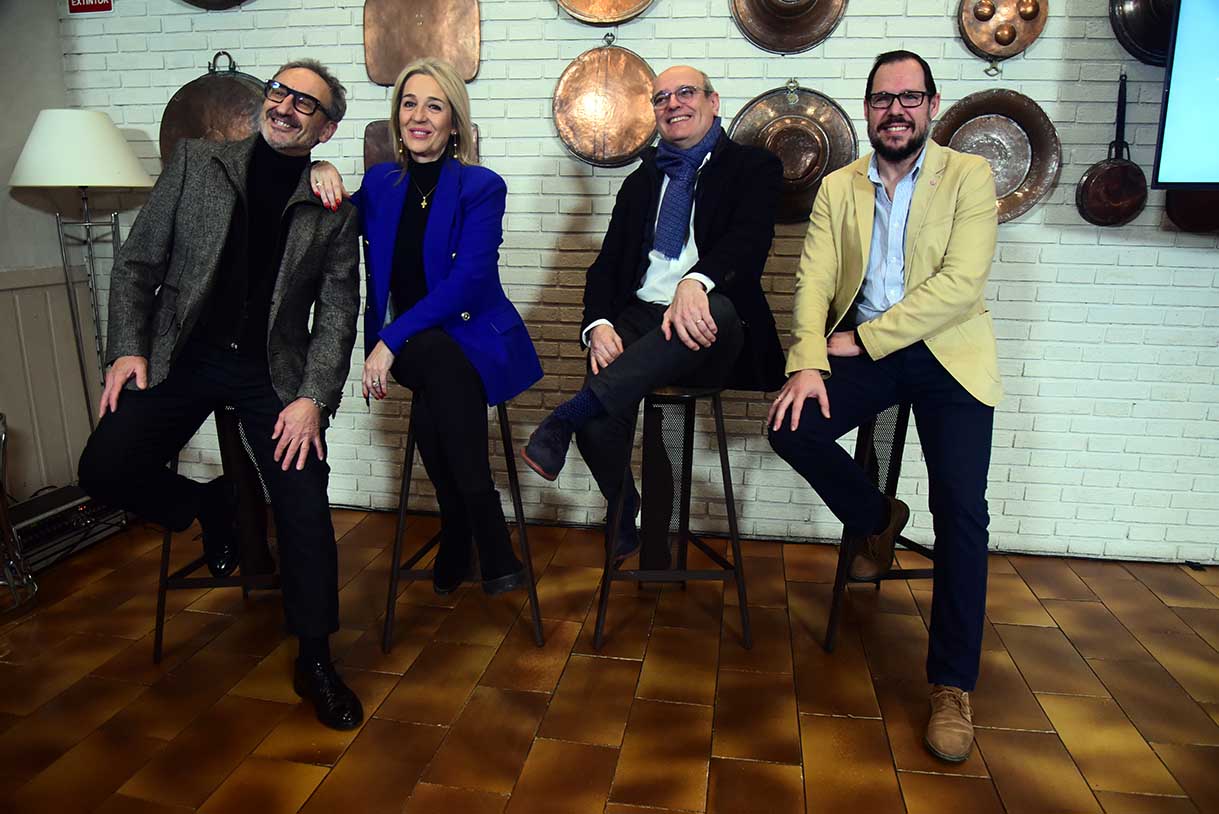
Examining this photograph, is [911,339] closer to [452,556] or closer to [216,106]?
[452,556]

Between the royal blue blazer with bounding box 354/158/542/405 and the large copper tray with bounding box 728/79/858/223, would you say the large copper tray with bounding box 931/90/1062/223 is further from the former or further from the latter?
the royal blue blazer with bounding box 354/158/542/405

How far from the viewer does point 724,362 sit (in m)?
2.31

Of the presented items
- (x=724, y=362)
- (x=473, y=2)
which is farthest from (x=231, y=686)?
(x=473, y=2)

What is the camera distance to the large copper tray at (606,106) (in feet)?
9.43

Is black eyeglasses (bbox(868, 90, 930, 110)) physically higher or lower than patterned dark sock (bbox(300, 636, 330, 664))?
higher

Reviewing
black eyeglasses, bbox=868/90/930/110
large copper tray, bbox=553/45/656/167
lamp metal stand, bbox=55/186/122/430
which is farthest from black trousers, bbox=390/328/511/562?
lamp metal stand, bbox=55/186/122/430

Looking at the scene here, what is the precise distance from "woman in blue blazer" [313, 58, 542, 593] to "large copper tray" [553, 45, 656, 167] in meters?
0.65

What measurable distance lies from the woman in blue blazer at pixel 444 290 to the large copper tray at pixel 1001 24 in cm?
158

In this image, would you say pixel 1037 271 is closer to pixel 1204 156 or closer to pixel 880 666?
pixel 1204 156

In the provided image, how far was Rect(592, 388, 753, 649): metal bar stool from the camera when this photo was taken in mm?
2342

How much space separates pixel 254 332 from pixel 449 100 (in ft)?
2.60

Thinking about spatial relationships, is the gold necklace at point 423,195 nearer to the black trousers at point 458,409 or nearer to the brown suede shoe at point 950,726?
the black trousers at point 458,409

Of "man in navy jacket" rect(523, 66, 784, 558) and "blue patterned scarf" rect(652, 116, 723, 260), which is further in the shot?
"blue patterned scarf" rect(652, 116, 723, 260)

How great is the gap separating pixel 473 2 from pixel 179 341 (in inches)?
61.3
